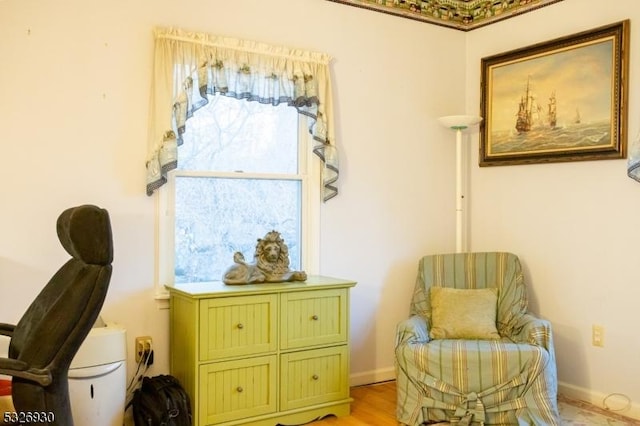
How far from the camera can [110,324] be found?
297 centimetres

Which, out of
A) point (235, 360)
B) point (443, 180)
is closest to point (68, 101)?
point (235, 360)

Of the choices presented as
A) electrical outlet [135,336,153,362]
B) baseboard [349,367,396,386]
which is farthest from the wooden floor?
electrical outlet [135,336,153,362]

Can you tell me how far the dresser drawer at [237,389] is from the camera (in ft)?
9.64

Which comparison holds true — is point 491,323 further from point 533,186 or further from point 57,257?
point 57,257

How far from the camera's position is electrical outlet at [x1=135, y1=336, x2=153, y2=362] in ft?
10.3

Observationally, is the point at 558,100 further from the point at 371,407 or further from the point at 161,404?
the point at 161,404

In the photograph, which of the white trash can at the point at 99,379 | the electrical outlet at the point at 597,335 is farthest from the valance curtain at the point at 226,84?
the electrical outlet at the point at 597,335

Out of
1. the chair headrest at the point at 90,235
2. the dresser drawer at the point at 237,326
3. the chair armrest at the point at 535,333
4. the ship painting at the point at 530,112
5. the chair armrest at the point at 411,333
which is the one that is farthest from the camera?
the ship painting at the point at 530,112

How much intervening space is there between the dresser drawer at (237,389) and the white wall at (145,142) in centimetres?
41

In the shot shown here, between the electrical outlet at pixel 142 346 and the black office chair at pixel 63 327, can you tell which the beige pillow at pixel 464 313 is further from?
the black office chair at pixel 63 327

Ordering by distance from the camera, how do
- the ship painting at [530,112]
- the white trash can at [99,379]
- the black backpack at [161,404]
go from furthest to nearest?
the ship painting at [530,112]
the black backpack at [161,404]
the white trash can at [99,379]

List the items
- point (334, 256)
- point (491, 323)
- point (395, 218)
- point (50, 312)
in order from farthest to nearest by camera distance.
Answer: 1. point (395, 218)
2. point (334, 256)
3. point (491, 323)
4. point (50, 312)

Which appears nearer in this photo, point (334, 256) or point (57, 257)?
point (57, 257)

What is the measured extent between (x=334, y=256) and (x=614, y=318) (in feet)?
5.45
